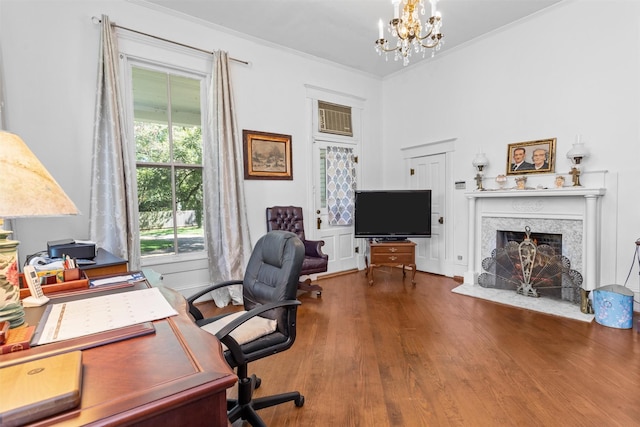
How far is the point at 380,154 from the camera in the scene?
5.78 meters

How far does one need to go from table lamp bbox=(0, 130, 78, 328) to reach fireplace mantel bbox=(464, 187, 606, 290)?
4.26 m

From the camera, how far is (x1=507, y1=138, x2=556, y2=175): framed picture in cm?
374

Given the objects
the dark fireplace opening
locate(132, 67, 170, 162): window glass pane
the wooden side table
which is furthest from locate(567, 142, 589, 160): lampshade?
locate(132, 67, 170, 162): window glass pane

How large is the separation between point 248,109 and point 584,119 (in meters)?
3.95

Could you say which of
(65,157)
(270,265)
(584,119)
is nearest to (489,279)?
(584,119)

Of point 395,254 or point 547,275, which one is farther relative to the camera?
point 395,254

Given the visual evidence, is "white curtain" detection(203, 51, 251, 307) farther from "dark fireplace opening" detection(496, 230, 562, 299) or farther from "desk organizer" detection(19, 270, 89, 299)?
"dark fireplace opening" detection(496, 230, 562, 299)

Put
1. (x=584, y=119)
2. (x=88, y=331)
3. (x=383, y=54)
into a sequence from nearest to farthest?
(x=88, y=331) → (x=584, y=119) → (x=383, y=54)

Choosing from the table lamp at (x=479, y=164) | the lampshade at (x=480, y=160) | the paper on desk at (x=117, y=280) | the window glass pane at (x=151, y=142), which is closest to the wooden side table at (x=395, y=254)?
the table lamp at (x=479, y=164)

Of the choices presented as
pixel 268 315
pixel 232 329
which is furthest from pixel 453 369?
pixel 232 329

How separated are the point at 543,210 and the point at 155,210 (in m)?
4.58

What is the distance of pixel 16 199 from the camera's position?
94cm

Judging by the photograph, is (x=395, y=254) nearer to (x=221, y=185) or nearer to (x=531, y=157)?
(x=531, y=157)

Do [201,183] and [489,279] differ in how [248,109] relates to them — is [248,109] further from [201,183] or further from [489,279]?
[489,279]
